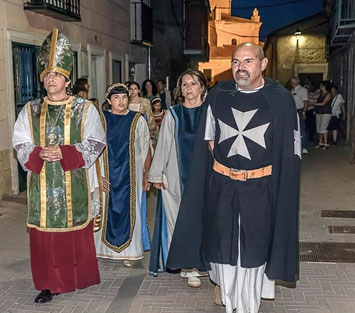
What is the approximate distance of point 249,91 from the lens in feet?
12.1

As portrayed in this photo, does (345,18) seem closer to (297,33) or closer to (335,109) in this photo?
(335,109)

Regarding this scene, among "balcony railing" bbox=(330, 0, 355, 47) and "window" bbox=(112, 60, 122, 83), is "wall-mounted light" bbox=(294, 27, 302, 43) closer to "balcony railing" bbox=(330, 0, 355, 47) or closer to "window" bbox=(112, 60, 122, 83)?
"balcony railing" bbox=(330, 0, 355, 47)

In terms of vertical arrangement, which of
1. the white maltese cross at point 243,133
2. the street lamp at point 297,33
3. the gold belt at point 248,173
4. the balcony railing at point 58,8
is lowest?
the gold belt at point 248,173

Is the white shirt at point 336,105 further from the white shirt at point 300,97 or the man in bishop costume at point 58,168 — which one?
the man in bishop costume at point 58,168

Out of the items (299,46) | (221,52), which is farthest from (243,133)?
(221,52)

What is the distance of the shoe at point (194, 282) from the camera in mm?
4691

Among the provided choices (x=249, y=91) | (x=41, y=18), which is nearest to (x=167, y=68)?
(x=41, y=18)

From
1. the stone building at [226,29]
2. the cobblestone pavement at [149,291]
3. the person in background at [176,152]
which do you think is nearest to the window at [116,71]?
the cobblestone pavement at [149,291]

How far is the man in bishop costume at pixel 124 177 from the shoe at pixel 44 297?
36.3 inches

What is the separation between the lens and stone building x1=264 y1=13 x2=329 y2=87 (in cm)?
2350

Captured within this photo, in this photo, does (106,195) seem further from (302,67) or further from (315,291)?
(302,67)

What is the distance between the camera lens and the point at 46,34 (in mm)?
9898

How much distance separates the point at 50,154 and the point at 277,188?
172cm

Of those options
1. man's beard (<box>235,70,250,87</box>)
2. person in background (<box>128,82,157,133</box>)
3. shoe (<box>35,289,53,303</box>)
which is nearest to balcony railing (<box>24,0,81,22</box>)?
person in background (<box>128,82,157,133</box>)
